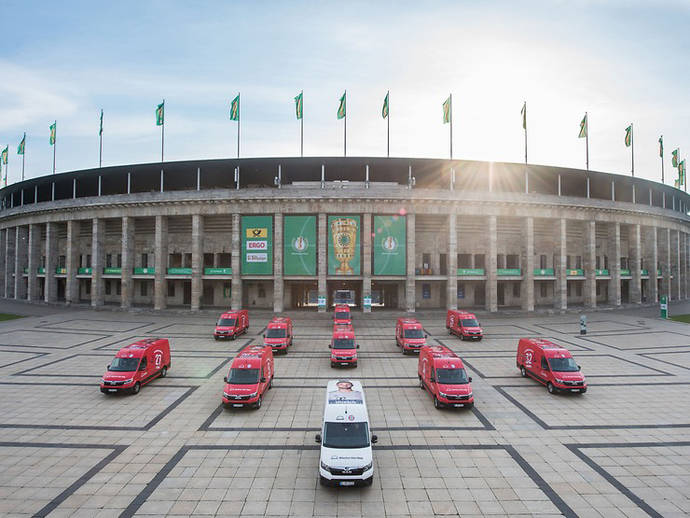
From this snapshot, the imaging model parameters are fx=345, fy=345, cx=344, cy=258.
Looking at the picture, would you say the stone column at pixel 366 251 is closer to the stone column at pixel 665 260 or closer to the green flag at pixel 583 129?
the green flag at pixel 583 129

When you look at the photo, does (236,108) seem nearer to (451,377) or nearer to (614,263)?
(451,377)

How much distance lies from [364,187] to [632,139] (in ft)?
138

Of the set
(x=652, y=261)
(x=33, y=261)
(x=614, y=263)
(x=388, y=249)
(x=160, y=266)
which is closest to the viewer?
(x=388, y=249)

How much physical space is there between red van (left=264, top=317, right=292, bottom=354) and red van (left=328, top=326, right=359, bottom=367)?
456 centimetres

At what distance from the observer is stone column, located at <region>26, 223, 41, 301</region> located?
5559 cm

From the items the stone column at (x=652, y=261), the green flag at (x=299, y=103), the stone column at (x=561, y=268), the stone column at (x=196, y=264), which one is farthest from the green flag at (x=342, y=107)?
the stone column at (x=652, y=261)

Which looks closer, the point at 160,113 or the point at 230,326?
the point at 230,326

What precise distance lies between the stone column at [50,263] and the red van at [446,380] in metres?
60.5

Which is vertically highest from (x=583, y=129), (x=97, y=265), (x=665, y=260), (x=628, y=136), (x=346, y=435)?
(x=628, y=136)

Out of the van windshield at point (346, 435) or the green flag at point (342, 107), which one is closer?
the van windshield at point (346, 435)

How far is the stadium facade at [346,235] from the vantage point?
42.9 metres

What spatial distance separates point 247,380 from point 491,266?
1436 inches

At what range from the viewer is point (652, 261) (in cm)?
5316

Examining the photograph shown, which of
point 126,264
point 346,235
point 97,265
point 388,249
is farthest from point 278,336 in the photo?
point 97,265
